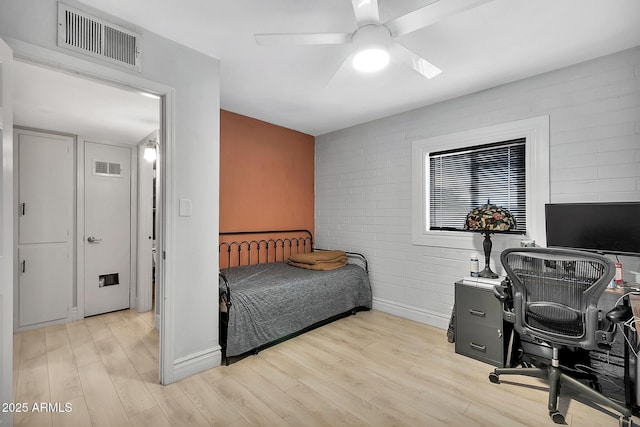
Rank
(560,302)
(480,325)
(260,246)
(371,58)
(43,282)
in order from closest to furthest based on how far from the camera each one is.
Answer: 1. (371,58)
2. (560,302)
3. (480,325)
4. (43,282)
5. (260,246)

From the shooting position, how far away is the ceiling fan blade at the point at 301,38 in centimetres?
172

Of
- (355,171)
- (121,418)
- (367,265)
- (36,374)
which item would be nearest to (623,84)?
(355,171)

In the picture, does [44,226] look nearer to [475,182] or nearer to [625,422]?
[475,182]

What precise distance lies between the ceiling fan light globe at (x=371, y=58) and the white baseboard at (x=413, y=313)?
8.80 ft

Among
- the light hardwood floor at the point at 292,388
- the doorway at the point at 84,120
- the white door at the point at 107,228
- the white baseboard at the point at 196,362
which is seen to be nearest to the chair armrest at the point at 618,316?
the light hardwood floor at the point at 292,388

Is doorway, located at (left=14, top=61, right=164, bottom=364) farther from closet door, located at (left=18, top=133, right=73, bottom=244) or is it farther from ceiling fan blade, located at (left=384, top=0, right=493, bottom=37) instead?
ceiling fan blade, located at (left=384, top=0, right=493, bottom=37)

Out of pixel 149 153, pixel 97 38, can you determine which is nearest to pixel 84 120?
pixel 149 153

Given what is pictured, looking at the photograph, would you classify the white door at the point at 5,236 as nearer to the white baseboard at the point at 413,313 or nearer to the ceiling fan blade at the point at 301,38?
the ceiling fan blade at the point at 301,38

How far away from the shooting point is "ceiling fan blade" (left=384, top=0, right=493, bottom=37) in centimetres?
145

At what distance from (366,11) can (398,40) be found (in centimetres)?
74

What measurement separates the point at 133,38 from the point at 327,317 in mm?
2977

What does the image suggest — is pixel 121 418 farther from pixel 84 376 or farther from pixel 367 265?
pixel 367 265

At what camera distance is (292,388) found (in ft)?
7.23

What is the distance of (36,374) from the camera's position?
2371 mm
